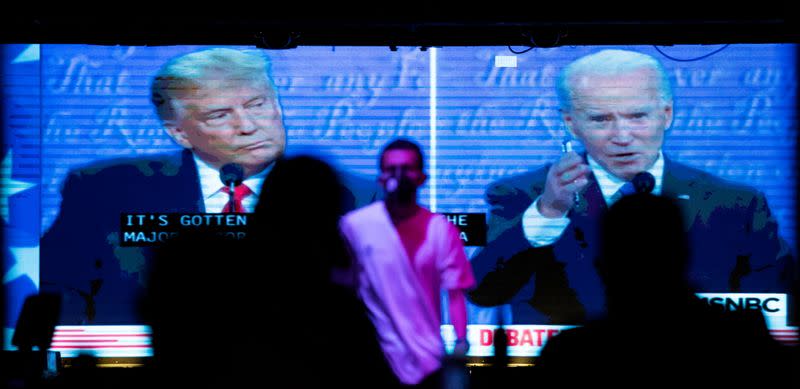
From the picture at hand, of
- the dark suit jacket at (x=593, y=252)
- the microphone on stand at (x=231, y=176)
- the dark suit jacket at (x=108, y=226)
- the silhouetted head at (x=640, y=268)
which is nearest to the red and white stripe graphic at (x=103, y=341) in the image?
the dark suit jacket at (x=108, y=226)

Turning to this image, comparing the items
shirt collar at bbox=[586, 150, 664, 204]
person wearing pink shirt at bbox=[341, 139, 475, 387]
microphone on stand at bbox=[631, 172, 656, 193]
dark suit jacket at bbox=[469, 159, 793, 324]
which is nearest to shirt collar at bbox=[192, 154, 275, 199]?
person wearing pink shirt at bbox=[341, 139, 475, 387]

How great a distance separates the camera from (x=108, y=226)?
24.2 ft

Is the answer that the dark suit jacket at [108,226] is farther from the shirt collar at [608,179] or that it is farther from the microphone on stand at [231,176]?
the shirt collar at [608,179]

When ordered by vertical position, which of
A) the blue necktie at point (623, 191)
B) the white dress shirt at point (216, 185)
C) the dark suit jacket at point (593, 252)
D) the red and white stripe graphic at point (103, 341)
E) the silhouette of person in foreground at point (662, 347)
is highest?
the white dress shirt at point (216, 185)

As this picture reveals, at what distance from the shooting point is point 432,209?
7.38m

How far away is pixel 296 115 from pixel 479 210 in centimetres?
189

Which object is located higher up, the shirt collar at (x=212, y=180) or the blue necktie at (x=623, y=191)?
the shirt collar at (x=212, y=180)

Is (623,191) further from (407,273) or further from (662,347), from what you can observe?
(662,347)

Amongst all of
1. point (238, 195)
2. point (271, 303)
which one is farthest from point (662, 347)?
point (238, 195)

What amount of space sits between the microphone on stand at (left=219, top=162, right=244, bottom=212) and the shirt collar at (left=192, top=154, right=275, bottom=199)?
46mm

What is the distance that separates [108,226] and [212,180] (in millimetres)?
1040

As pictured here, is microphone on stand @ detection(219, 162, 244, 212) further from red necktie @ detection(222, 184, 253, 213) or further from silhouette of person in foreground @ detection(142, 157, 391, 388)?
silhouette of person in foreground @ detection(142, 157, 391, 388)

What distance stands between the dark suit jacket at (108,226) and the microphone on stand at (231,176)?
0.82ft

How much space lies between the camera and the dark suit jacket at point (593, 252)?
288 inches
